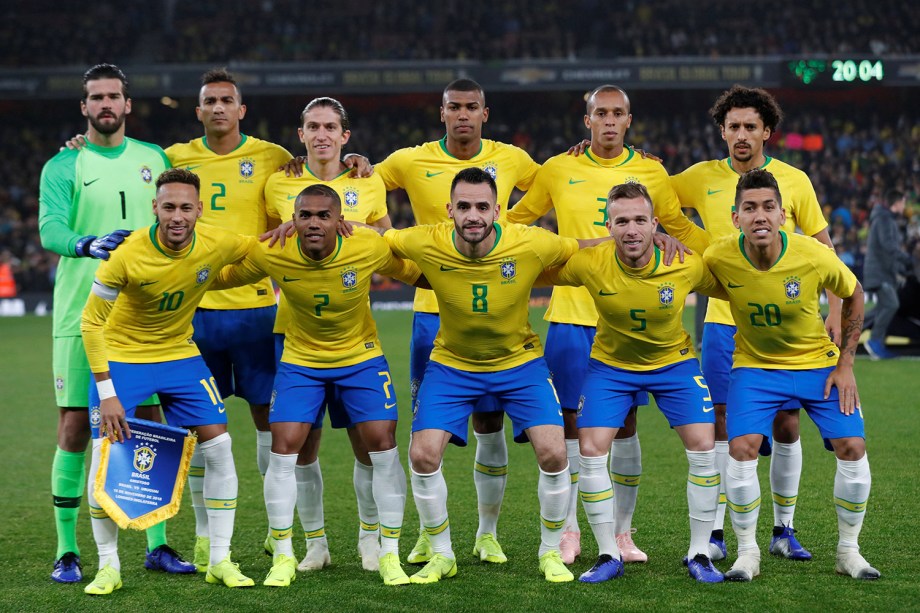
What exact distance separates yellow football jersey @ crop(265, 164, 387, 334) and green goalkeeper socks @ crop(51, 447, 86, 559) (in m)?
1.30

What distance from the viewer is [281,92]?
28.8 metres

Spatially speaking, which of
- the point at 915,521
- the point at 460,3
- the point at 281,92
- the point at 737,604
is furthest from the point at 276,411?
the point at 460,3

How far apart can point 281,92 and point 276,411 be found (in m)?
24.4

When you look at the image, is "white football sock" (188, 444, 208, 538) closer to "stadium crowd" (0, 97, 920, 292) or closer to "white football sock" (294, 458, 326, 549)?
"white football sock" (294, 458, 326, 549)

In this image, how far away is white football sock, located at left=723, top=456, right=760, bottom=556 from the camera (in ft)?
17.2

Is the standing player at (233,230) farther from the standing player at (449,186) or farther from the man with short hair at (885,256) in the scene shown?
the man with short hair at (885,256)

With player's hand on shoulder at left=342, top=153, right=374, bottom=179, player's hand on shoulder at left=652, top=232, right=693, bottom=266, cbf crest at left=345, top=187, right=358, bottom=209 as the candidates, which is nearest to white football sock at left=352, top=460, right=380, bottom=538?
cbf crest at left=345, top=187, right=358, bottom=209

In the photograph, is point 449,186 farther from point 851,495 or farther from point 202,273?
point 851,495

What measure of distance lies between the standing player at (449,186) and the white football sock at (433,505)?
0.23 meters

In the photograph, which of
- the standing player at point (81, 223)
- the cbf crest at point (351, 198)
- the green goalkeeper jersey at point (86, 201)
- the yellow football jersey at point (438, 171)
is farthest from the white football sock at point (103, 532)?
the yellow football jersey at point (438, 171)

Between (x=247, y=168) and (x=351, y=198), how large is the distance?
62cm

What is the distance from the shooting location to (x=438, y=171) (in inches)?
241

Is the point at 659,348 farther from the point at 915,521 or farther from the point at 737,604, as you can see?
the point at 915,521

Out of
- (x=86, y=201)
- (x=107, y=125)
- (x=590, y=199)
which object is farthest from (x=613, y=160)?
(x=86, y=201)
